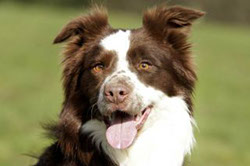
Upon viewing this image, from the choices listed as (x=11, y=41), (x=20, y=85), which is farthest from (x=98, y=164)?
(x=11, y=41)

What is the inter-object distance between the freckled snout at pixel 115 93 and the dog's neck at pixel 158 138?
0.45 metres

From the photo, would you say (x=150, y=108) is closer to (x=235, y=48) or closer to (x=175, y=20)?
(x=175, y=20)

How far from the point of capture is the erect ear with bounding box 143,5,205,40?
19.8ft

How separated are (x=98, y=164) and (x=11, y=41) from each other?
→ 19.1 metres

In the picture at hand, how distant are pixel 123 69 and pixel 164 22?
0.82 meters

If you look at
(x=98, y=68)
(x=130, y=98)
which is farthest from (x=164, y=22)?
(x=130, y=98)

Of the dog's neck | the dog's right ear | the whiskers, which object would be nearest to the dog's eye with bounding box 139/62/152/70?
the dog's neck

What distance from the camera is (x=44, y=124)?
6.03 meters

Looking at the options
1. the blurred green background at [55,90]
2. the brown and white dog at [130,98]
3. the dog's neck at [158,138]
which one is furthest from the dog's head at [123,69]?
the blurred green background at [55,90]

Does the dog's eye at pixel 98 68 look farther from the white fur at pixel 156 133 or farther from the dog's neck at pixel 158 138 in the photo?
the dog's neck at pixel 158 138

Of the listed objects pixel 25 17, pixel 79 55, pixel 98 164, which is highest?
pixel 79 55

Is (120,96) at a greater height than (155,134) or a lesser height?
greater

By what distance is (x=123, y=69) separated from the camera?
5684 mm

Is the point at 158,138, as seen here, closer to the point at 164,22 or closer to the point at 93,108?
the point at 93,108
